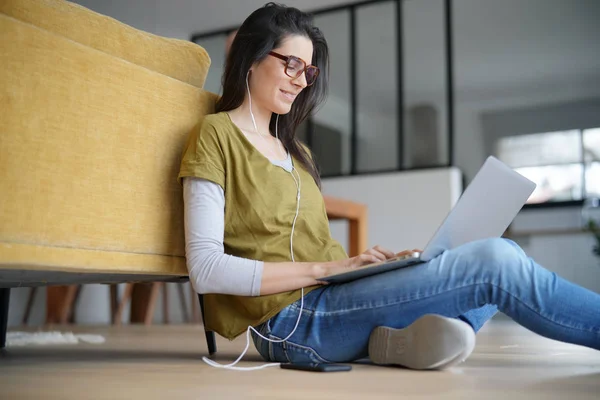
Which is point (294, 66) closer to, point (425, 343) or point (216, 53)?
point (425, 343)

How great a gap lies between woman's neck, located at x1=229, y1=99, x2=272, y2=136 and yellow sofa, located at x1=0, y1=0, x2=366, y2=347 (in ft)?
0.47

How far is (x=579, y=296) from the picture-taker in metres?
1.30

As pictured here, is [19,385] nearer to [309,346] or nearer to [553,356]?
[309,346]

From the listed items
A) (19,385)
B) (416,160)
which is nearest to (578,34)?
(416,160)

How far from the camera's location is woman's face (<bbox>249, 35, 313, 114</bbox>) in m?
1.65

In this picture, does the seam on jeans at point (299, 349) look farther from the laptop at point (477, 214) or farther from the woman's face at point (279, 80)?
the woman's face at point (279, 80)

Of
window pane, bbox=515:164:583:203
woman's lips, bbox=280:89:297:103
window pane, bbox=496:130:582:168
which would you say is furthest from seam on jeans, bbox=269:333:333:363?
window pane, bbox=496:130:582:168

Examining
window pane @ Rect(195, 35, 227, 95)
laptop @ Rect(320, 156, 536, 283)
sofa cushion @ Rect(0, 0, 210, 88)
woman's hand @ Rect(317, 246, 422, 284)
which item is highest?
window pane @ Rect(195, 35, 227, 95)

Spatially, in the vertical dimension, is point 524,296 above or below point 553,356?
above

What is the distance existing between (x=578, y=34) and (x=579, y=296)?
249 inches

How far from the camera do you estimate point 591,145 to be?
23.2 ft

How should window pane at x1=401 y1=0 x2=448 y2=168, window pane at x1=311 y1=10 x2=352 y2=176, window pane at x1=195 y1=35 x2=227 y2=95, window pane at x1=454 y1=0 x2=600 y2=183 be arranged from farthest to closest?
1. window pane at x1=195 y1=35 x2=227 y2=95
2. window pane at x1=454 y1=0 x2=600 y2=183
3. window pane at x1=311 y1=10 x2=352 y2=176
4. window pane at x1=401 y1=0 x2=448 y2=168

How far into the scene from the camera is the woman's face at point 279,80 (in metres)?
1.65

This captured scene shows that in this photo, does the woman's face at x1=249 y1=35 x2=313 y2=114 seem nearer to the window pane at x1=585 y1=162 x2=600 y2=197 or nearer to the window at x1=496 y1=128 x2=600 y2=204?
the window at x1=496 y1=128 x2=600 y2=204
